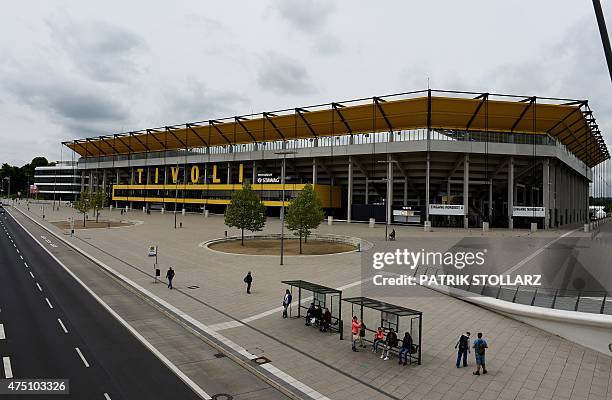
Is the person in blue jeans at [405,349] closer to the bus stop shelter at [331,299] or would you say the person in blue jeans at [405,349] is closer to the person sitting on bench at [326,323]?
the bus stop shelter at [331,299]

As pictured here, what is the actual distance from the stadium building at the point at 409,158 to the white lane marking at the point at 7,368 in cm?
3527

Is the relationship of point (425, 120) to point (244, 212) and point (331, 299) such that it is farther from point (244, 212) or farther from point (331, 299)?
point (331, 299)

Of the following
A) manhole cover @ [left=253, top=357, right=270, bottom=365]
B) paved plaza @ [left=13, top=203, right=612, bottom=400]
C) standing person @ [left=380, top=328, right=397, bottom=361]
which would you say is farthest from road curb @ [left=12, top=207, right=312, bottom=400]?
standing person @ [left=380, top=328, right=397, bottom=361]

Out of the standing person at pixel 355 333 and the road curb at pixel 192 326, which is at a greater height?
the standing person at pixel 355 333

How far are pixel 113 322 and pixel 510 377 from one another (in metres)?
16.1

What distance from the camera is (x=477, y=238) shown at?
156 ft

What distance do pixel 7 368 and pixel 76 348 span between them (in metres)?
2.14

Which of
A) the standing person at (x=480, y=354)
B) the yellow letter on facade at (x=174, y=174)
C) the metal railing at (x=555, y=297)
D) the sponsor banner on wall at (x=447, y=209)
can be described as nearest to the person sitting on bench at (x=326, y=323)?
the standing person at (x=480, y=354)

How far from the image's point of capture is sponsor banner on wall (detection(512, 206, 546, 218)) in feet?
201

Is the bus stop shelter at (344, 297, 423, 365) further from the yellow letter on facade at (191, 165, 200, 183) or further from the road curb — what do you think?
the yellow letter on facade at (191, 165, 200, 183)

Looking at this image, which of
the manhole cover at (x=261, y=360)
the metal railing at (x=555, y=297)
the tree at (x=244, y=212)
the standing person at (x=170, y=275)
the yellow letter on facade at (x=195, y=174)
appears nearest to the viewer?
the manhole cover at (x=261, y=360)

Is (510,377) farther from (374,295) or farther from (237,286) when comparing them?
(237,286)

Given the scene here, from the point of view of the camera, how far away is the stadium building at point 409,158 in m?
63.2

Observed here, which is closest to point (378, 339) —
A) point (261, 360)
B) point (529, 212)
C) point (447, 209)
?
point (261, 360)
